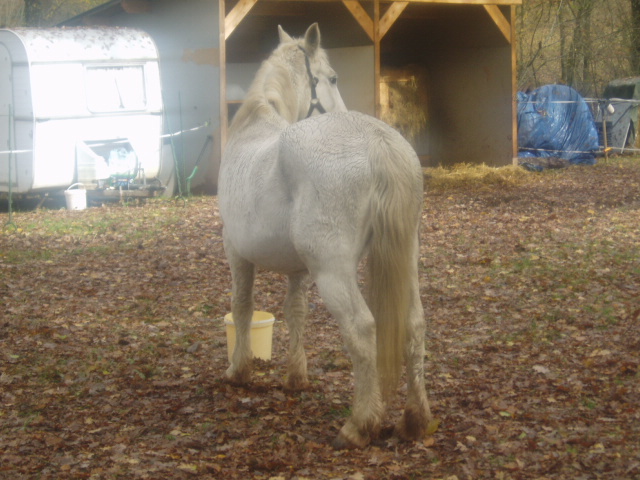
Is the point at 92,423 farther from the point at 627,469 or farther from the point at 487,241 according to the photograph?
the point at 487,241

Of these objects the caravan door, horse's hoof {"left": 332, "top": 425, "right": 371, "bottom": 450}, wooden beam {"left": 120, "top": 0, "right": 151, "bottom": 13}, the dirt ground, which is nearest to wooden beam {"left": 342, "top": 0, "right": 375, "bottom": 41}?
wooden beam {"left": 120, "top": 0, "right": 151, "bottom": 13}

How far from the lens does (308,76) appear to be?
549 cm

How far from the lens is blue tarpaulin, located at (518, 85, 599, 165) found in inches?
674

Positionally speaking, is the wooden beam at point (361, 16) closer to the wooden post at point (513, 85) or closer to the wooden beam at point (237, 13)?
the wooden beam at point (237, 13)

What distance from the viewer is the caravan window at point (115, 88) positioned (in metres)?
12.9

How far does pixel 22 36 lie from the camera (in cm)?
1213

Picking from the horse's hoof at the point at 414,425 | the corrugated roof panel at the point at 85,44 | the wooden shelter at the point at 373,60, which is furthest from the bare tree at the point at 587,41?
the horse's hoof at the point at 414,425

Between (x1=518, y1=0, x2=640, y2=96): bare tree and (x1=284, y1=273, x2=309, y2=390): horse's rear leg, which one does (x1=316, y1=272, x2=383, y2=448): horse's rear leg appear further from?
(x1=518, y1=0, x2=640, y2=96): bare tree

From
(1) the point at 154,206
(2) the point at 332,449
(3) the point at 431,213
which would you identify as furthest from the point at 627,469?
(1) the point at 154,206

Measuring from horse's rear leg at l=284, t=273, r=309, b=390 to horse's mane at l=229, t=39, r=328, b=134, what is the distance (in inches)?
39.7

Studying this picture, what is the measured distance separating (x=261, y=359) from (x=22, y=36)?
8974 millimetres

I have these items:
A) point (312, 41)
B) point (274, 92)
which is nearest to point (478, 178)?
point (312, 41)

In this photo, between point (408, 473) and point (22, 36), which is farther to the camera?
point (22, 36)

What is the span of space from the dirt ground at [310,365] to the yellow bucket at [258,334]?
0.45 ft
